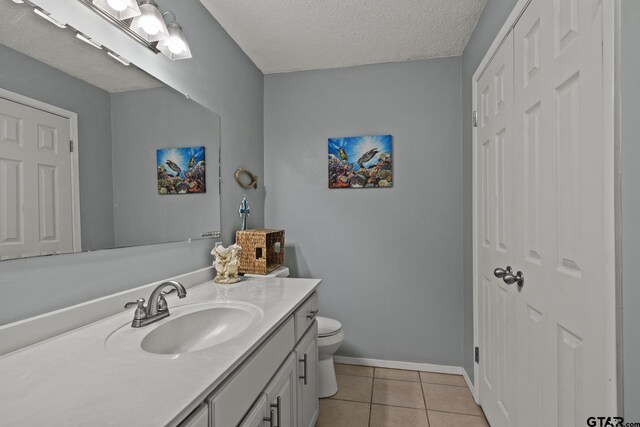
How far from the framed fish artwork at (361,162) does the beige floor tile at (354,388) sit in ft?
4.89

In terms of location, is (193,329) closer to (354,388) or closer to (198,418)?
(198,418)

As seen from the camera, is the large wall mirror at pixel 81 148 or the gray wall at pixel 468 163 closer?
the large wall mirror at pixel 81 148

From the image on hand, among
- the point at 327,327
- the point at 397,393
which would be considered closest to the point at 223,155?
the point at 327,327

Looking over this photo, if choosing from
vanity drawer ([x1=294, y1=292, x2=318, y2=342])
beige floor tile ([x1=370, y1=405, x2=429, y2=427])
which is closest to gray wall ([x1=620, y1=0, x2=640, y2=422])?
vanity drawer ([x1=294, y1=292, x2=318, y2=342])

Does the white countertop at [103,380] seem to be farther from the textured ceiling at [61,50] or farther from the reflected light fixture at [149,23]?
the reflected light fixture at [149,23]

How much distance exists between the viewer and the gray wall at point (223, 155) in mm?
952

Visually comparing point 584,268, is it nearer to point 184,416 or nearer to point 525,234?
point 525,234

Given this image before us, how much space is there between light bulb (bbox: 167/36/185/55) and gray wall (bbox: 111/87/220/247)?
0.60ft

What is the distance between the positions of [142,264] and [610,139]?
170 cm

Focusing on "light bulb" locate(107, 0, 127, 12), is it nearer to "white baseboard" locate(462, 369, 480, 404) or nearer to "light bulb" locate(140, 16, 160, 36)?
"light bulb" locate(140, 16, 160, 36)

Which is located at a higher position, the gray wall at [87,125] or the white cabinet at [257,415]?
the gray wall at [87,125]

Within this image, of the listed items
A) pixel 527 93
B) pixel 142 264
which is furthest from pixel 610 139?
pixel 142 264

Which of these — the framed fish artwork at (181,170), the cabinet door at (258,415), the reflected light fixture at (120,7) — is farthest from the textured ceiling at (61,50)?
the cabinet door at (258,415)

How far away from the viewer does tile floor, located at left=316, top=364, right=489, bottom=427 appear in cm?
181
